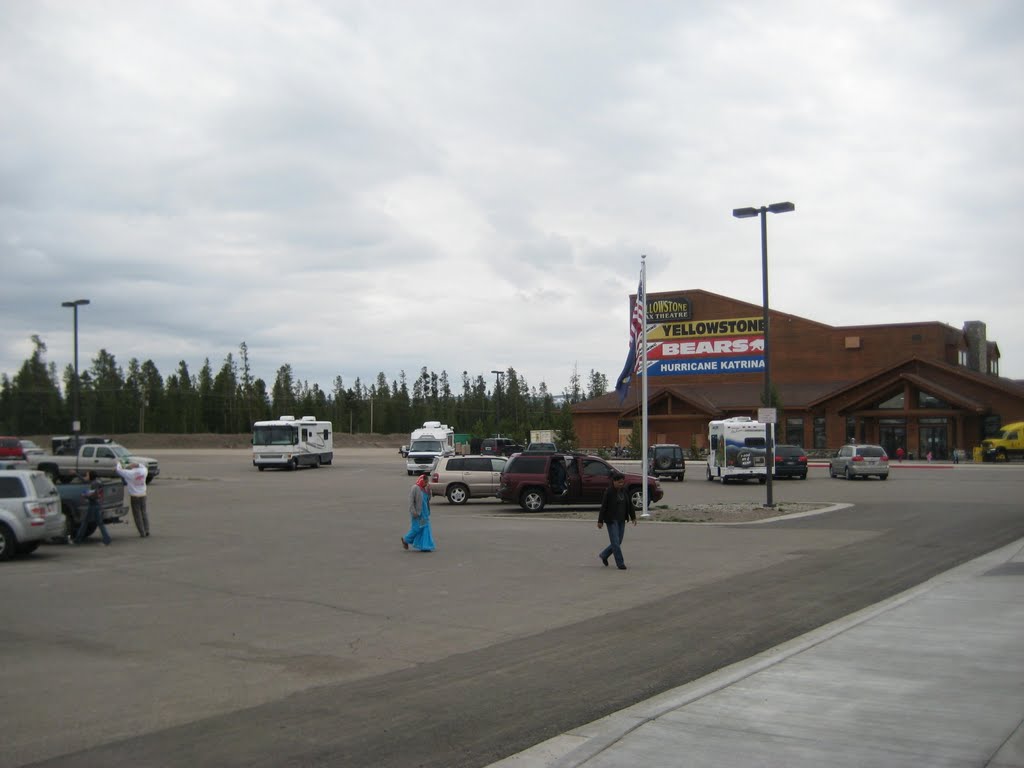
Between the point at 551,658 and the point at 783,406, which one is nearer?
the point at 551,658

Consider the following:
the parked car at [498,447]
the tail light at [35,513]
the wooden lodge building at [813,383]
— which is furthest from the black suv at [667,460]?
the tail light at [35,513]

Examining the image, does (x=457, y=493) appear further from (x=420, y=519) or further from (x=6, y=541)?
(x=6, y=541)

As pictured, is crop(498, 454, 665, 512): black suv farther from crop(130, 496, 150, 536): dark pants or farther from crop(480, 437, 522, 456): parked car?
crop(480, 437, 522, 456): parked car

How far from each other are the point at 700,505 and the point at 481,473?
7494 mm

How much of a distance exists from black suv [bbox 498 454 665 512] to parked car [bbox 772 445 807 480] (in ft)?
54.3

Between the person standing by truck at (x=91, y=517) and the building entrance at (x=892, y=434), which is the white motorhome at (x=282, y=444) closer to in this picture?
the person standing by truck at (x=91, y=517)

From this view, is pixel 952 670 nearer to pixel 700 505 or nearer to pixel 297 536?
pixel 297 536

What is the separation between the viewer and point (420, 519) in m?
17.4

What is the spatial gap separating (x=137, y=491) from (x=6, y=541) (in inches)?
146

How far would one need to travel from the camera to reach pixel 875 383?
64812 mm

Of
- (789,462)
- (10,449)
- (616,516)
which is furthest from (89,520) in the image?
(789,462)

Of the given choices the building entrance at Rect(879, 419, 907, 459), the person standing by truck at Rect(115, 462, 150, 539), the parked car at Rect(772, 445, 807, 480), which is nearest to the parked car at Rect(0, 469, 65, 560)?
the person standing by truck at Rect(115, 462, 150, 539)

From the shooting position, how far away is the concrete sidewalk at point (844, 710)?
577 cm

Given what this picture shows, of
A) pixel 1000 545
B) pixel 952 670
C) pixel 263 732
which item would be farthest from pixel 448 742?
pixel 1000 545
